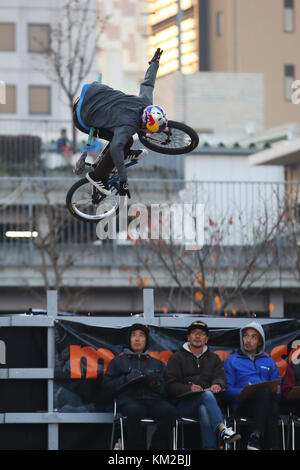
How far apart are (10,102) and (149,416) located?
165ft

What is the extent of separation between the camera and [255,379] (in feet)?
41.8

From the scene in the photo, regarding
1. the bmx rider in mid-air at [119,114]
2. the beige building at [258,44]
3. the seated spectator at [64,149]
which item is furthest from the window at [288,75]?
the bmx rider in mid-air at [119,114]

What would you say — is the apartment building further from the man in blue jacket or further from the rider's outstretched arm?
the rider's outstretched arm

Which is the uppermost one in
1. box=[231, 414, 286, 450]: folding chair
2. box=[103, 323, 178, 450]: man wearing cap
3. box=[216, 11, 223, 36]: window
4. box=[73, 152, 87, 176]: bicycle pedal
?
box=[216, 11, 223, 36]: window

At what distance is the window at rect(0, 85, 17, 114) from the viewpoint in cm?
6027

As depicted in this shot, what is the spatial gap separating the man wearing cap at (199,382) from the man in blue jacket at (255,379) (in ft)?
0.64

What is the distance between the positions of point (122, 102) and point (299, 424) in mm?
4208

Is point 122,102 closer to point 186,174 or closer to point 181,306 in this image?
point 181,306

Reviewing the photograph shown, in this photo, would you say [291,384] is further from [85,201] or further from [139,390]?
[85,201]

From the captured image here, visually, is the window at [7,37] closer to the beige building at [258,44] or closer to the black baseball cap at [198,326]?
the beige building at [258,44]

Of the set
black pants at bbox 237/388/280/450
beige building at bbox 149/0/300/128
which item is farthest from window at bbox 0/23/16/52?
black pants at bbox 237/388/280/450

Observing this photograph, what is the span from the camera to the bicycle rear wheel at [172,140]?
11.5 m

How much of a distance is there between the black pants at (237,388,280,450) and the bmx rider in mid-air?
2.89 m
